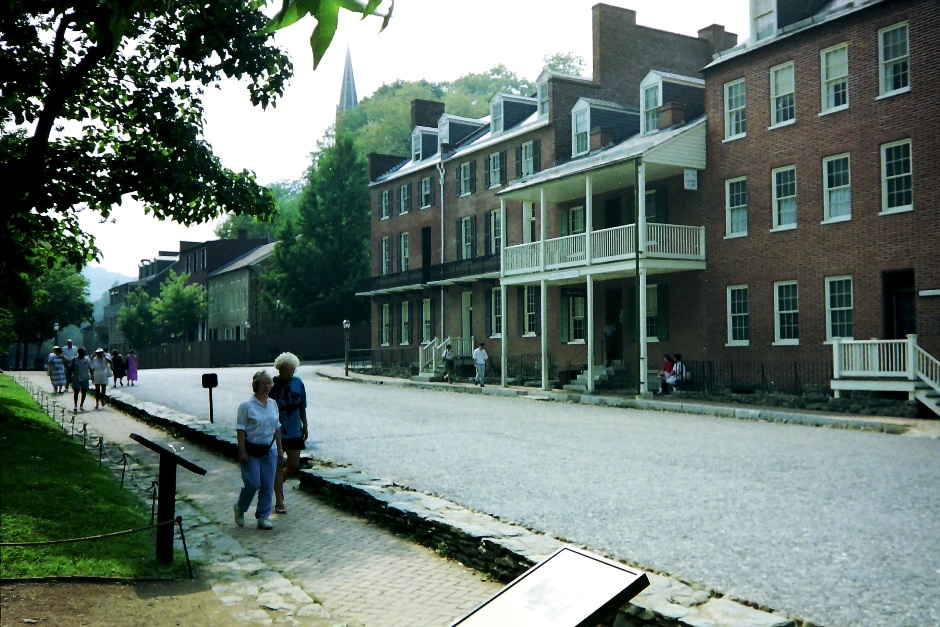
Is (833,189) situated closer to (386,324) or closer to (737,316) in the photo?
(737,316)

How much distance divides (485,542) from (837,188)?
20.4 meters

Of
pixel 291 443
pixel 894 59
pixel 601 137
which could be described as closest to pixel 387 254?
pixel 601 137

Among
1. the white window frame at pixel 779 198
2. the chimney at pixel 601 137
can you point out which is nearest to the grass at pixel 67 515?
A: the white window frame at pixel 779 198

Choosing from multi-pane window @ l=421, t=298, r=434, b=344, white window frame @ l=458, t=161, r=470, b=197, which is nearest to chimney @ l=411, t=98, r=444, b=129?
white window frame @ l=458, t=161, r=470, b=197

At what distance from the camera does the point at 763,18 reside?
1040 inches

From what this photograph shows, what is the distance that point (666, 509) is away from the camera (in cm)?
927

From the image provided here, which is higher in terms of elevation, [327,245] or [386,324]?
[327,245]

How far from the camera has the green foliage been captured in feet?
48.2

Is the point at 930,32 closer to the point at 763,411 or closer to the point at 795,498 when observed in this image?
the point at 763,411

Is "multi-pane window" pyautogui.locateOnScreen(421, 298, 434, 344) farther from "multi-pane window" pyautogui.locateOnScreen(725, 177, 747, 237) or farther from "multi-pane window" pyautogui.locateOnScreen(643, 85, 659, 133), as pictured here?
"multi-pane window" pyautogui.locateOnScreen(725, 177, 747, 237)

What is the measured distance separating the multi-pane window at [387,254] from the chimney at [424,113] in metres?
7.04

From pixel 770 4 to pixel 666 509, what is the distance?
837 inches

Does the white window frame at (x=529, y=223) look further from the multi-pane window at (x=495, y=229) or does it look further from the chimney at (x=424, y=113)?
the chimney at (x=424, y=113)

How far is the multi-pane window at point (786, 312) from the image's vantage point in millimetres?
25109
